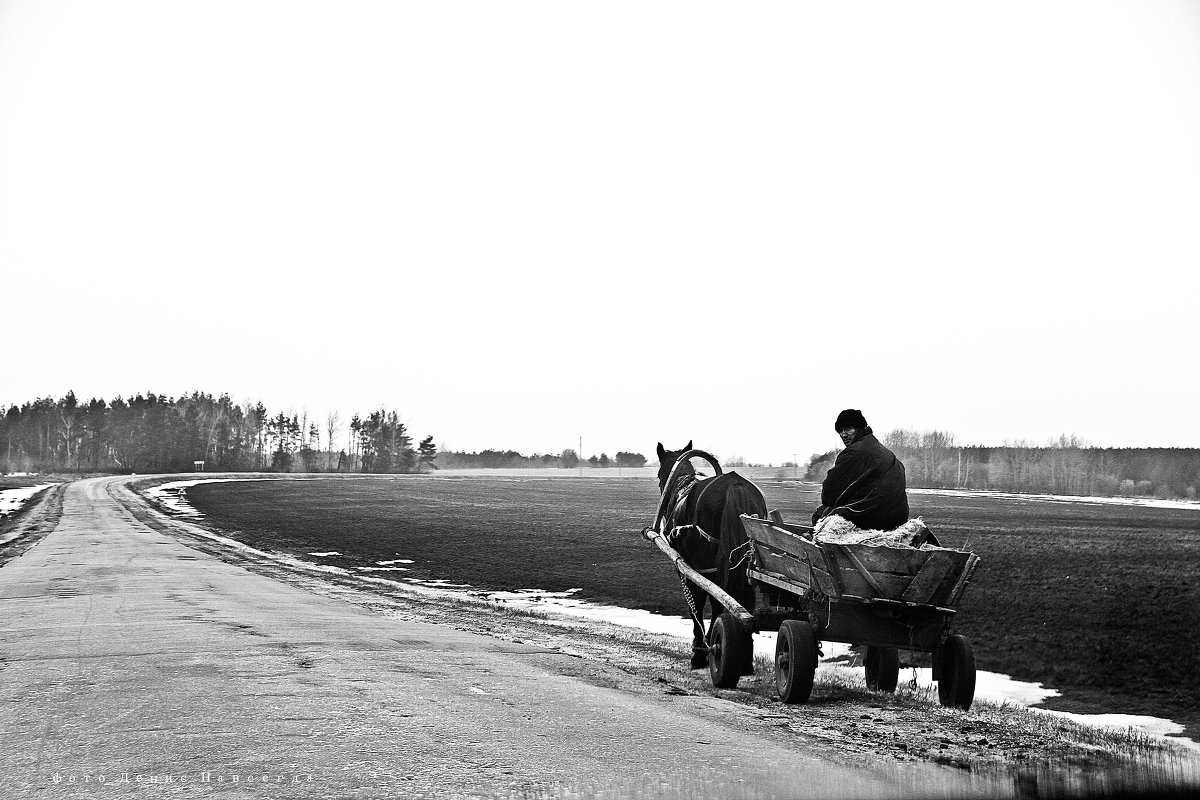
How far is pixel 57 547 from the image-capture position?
23.6 m

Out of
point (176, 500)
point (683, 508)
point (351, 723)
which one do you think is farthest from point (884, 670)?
point (176, 500)

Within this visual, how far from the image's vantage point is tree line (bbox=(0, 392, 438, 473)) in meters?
136

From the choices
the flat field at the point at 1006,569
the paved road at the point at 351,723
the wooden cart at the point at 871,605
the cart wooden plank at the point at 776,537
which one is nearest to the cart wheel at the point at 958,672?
the wooden cart at the point at 871,605

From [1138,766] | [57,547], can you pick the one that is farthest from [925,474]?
[1138,766]

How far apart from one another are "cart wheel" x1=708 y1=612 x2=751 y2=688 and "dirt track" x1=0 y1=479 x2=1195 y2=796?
17 centimetres

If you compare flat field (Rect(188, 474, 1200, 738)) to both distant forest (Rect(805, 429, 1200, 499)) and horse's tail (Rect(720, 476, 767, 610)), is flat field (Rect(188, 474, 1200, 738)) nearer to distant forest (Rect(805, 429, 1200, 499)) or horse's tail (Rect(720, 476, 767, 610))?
horse's tail (Rect(720, 476, 767, 610))

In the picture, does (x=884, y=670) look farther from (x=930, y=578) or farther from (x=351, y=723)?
(x=351, y=723)

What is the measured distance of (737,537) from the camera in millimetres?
8961

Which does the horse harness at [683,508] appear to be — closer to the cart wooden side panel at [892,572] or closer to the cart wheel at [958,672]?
the cart wooden side panel at [892,572]

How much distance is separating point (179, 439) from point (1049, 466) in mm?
138575

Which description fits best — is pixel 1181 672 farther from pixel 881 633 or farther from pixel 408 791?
pixel 408 791

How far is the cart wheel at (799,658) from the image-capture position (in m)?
7.06

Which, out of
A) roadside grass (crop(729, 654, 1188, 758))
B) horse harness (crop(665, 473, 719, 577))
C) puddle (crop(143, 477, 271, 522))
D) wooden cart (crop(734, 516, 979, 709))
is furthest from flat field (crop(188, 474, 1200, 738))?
horse harness (crop(665, 473, 719, 577))

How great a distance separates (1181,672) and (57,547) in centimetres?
2538
